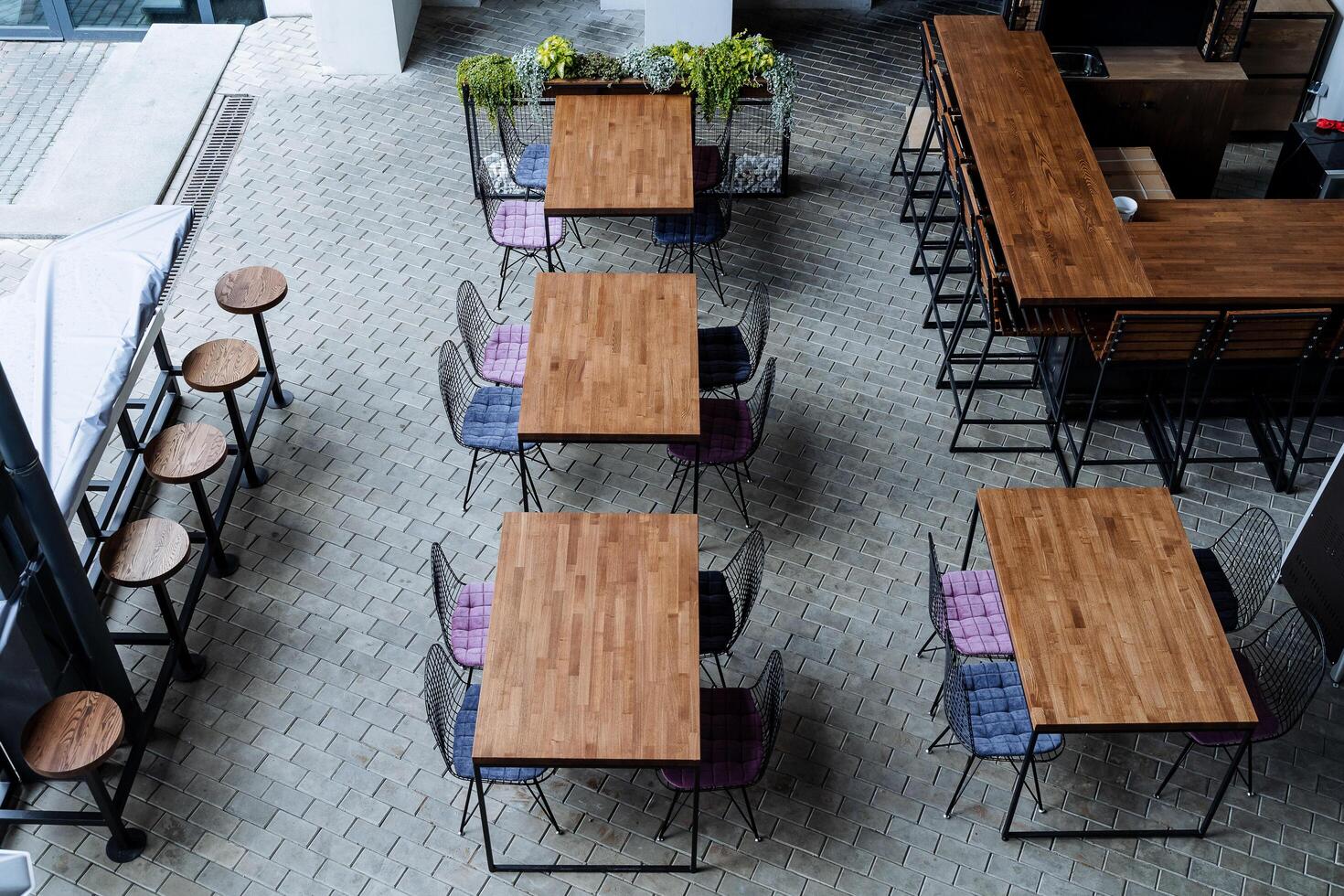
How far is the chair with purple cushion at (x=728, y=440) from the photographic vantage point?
751 cm

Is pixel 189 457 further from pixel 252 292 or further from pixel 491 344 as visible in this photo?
pixel 491 344

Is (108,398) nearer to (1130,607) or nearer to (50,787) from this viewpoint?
(50,787)

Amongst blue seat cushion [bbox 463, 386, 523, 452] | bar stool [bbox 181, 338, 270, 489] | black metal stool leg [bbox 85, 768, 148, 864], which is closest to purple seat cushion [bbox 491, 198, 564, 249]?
blue seat cushion [bbox 463, 386, 523, 452]

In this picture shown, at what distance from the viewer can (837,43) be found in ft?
39.9

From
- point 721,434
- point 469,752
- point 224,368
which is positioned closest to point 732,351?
point 721,434

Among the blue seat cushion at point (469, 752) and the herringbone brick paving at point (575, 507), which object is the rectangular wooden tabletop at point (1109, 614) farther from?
the blue seat cushion at point (469, 752)

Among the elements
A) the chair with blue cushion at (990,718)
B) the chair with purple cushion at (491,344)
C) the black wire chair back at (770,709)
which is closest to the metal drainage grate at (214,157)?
the chair with purple cushion at (491,344)

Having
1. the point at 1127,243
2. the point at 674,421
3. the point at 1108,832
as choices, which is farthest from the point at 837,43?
the point at 1108,832

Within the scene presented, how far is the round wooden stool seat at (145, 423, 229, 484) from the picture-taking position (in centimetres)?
693

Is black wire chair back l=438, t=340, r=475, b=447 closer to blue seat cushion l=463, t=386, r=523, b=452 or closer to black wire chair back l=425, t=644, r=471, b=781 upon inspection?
blue seat cushion l=463, t=386, r=523, b=452

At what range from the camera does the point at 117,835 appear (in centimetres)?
616

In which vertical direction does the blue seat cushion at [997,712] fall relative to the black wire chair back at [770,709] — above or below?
below

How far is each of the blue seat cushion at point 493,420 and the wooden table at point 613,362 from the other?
0.43 m

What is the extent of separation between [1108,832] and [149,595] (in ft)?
17.8
